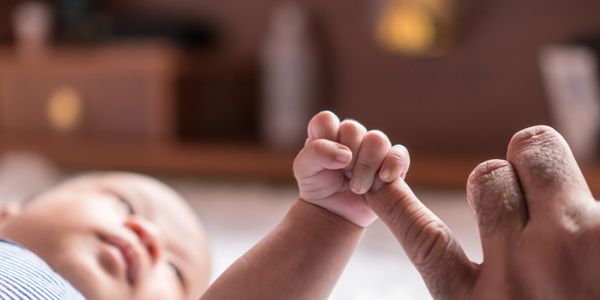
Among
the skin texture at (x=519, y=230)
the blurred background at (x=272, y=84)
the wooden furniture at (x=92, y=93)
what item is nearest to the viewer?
the skin texture at (x=519, y=230)

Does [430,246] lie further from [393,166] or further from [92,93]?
[92,93]

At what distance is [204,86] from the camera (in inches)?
86.9

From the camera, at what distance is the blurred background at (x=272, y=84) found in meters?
1.90

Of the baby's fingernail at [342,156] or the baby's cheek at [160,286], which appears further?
the baby's cheek at [160,286]

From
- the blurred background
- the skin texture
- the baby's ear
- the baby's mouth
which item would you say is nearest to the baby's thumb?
the skin texture

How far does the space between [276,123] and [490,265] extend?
1.50 meters

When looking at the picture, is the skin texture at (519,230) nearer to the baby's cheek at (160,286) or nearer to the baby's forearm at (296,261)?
the baby's forearm at (296,261)

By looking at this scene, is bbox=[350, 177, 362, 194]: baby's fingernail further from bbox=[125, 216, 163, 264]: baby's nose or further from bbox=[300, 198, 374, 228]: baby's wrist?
bbox=[125, 216, 163, 264]: baby's nose

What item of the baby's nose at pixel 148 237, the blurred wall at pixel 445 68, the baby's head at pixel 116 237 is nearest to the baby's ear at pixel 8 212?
the baby's head at pixel 116 237

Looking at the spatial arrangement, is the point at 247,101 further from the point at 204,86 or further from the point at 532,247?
the point at 532,247

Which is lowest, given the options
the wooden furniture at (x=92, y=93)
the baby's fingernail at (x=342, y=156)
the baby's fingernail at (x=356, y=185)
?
the wooden furniture at (x=92, y=93)

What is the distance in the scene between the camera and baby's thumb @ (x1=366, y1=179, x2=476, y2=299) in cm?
57

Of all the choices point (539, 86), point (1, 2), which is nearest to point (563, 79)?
point (539, 86)

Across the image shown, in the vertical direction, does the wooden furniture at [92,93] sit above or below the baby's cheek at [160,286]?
below
